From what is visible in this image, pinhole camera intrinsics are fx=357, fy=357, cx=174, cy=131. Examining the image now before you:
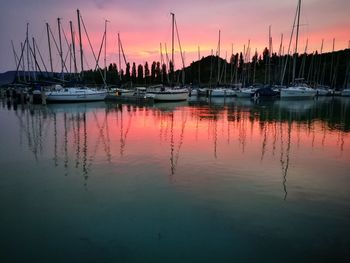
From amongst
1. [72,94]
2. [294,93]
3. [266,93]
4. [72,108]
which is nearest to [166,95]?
[72,94]

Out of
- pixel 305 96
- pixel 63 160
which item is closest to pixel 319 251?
pixel 63 160

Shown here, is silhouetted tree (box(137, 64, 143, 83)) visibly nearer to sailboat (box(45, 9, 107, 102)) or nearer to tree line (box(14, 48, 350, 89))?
tree line (box(14, 48, 350, 89))

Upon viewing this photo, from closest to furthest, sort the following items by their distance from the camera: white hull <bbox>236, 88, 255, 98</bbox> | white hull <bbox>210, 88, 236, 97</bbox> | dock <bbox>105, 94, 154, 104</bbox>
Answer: dock <bbox>105, 94, 154, 104</bbox>, white hull <bbox>236, 88, 255, 98</bbox>, white hull <bbox>210, 88, 236, 97</bbox>

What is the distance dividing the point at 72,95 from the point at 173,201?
4169 centimetres

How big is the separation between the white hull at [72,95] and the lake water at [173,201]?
1215 inches

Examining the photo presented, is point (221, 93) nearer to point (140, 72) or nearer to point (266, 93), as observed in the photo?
point (266, 93)

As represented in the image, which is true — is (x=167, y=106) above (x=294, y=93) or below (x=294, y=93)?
below

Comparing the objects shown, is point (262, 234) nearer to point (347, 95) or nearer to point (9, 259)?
point (9, 259)

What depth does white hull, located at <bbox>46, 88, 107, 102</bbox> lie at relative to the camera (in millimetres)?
46812

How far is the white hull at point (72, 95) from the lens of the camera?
46.8 metres

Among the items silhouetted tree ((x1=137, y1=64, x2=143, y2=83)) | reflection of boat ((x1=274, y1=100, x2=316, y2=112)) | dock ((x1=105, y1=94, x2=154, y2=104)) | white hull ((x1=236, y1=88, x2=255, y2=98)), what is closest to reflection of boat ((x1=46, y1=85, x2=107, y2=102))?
dock ((x1=105, y1=94, x2=154, y2=104))

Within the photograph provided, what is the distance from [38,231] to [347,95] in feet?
284

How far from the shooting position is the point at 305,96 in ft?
220

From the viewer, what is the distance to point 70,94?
47625 mm
